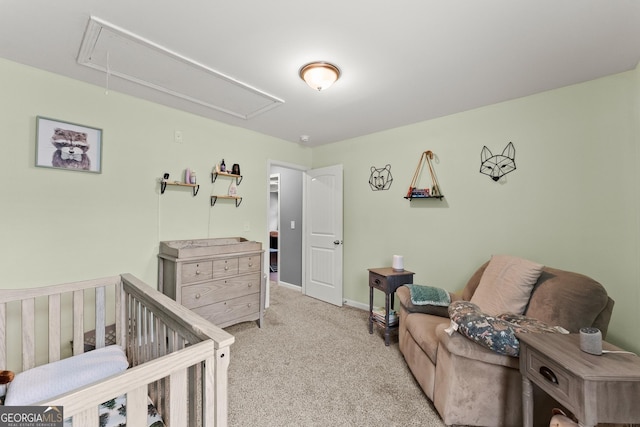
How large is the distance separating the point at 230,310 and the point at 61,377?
1.63 m

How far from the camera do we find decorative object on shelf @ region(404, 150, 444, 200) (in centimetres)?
295

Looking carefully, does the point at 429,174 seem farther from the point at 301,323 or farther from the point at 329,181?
the point at 301,323

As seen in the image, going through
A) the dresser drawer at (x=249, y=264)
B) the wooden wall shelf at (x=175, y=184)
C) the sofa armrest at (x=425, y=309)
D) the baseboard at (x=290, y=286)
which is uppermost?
the wooden wall shelf at (x=175, y=184)

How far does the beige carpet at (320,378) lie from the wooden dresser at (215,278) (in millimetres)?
302

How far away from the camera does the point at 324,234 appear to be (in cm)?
399

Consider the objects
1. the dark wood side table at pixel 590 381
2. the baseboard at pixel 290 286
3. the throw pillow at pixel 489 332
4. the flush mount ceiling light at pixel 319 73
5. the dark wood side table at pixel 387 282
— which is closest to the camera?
the dark wood side table at pixel 590 381

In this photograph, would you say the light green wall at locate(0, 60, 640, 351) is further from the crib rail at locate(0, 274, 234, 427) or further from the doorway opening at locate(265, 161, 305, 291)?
the doorway opening at locate(265, 161, 305, 291)

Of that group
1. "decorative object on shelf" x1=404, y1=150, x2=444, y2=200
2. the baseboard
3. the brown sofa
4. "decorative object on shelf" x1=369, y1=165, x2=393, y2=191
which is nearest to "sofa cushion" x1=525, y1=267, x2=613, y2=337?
the brown sofa

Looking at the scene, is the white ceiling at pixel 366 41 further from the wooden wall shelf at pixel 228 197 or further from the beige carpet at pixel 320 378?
the beige carpet at pixel 320 378

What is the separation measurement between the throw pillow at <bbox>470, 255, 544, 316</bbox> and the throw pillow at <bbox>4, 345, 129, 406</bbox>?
7.65 ft

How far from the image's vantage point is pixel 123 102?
2469 mm

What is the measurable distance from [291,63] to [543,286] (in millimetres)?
2347

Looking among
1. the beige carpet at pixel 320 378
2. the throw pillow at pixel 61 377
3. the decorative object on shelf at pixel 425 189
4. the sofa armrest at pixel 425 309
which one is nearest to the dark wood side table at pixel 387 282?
the beige carpet at pixel 320 378

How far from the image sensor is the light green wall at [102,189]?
198 centimetres
